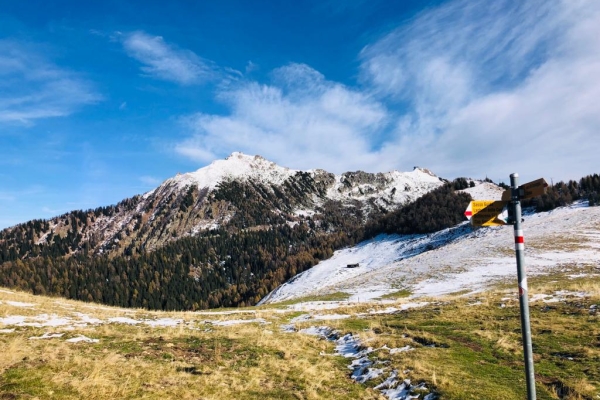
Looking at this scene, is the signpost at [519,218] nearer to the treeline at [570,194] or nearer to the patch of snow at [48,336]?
the patch of snow at [48,336]

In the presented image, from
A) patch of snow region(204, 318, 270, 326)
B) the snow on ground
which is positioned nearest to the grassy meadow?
the snow on ground

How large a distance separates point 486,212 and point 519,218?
2.28ft

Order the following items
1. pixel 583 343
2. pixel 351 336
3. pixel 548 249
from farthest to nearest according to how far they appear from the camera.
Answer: pixel 548 249 → pixel 351 336 → pixel 583 343

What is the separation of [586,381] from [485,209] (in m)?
7.91

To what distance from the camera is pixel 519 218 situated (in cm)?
804

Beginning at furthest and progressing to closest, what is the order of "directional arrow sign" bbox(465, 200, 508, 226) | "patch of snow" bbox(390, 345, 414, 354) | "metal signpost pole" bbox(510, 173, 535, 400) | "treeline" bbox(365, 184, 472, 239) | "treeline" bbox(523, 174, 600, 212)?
"treeline" bbox(365, 184, 472, 239), "treeline" bbox(523, 174, 600, 212), "patch of snow" bbox(390, 345, 414, 354), "directional arrow sign" bbox(465, 200, 508, 226), "metal signpost pole" bbox(510, 173, 535, 400)

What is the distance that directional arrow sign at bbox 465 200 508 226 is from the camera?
840 cm

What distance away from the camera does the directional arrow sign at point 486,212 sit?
8398 mm

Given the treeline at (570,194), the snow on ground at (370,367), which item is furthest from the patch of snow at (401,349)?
the treeline at (570,194)

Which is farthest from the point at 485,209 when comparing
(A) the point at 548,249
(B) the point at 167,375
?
(A) the point at 548,249

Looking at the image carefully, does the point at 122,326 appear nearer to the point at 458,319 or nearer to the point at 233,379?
the point at 233,379

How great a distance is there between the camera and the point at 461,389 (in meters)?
11.4

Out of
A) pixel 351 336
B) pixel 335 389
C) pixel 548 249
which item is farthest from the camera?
pixel 548 249

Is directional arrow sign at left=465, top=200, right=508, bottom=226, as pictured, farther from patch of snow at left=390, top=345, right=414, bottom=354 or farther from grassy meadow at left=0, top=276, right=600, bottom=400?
patch of snow at left=390, top=345, right=414, bottom=354
